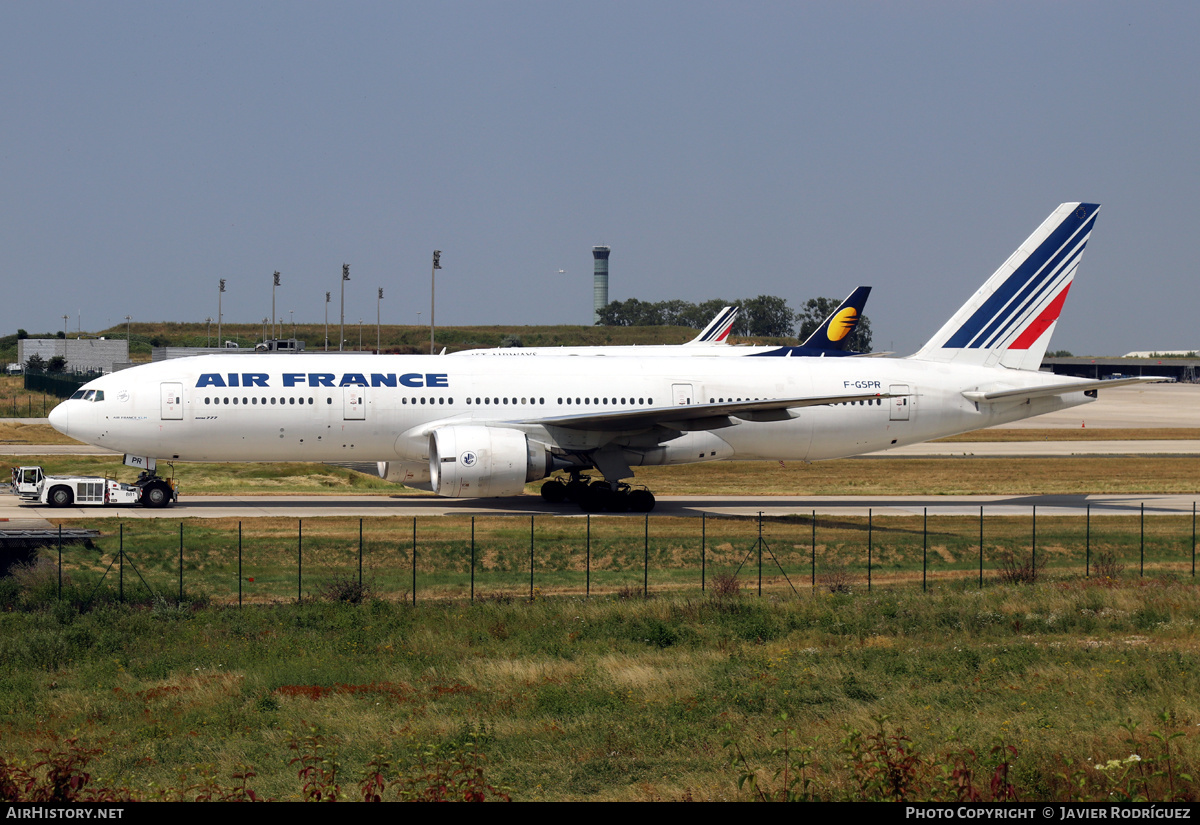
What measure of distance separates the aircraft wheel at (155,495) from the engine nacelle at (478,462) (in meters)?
10.1

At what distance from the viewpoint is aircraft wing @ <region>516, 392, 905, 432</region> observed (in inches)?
1495

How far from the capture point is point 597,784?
50.1 ft

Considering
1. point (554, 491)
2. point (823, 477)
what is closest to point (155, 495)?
point (554, 491)

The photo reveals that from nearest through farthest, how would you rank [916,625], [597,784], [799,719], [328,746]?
[597,784], [328,746], [799,719], [916,625]

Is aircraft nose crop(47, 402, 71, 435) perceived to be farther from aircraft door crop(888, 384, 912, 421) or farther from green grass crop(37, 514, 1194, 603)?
aircraft door crop(888, 384, 912, 421)

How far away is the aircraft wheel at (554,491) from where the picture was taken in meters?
42.1

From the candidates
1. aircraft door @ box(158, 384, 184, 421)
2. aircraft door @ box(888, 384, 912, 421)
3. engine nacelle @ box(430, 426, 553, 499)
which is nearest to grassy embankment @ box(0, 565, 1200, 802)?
engine nacelle @ box(430, 426, 553, 499)

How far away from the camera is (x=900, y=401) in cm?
4319

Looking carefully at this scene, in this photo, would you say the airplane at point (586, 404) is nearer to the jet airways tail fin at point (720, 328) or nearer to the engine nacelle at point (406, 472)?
the engine nacelle at point (406, 472)

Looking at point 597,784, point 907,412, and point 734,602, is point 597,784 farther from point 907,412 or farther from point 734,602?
point 907,412

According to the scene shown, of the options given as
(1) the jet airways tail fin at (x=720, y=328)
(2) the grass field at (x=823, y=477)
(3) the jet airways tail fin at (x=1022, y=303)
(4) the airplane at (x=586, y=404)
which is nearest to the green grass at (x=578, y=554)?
(4) the airplane at (x=586, y=404)

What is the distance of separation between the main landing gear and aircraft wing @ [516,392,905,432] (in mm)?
2270

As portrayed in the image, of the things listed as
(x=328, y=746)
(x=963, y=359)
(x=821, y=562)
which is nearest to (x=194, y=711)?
(x=328, y=746)
